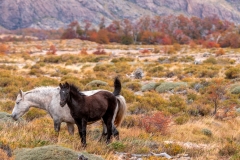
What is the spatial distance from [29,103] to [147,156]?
3484 mm

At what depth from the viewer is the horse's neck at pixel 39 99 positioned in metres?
8.87

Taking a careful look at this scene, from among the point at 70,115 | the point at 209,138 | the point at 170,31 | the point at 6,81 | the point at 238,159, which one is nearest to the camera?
the point at 238,159

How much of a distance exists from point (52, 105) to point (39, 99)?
0.62 m

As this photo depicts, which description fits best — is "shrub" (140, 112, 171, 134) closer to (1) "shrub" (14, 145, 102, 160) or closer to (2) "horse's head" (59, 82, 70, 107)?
(2) "horse's head" (59, 82, 70, 107)

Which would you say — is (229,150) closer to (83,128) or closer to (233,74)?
(83,128)

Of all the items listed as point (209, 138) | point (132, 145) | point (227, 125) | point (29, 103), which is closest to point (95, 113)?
point (132, 145)

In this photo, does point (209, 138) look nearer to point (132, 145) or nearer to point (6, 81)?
point (132, 145)

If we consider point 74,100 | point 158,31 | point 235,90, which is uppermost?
point 158,31

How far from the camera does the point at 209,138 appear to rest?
10625 millimetres

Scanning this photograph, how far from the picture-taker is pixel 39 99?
8.98m

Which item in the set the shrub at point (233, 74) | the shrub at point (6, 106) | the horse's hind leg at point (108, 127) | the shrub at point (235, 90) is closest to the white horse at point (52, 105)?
the horse's hind leg at point (108, 127)

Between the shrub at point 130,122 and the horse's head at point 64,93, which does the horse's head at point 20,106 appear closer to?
the horse's head at point 64,93

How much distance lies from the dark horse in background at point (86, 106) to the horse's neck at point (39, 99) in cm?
136

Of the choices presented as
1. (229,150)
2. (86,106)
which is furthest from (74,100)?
(229,150)
